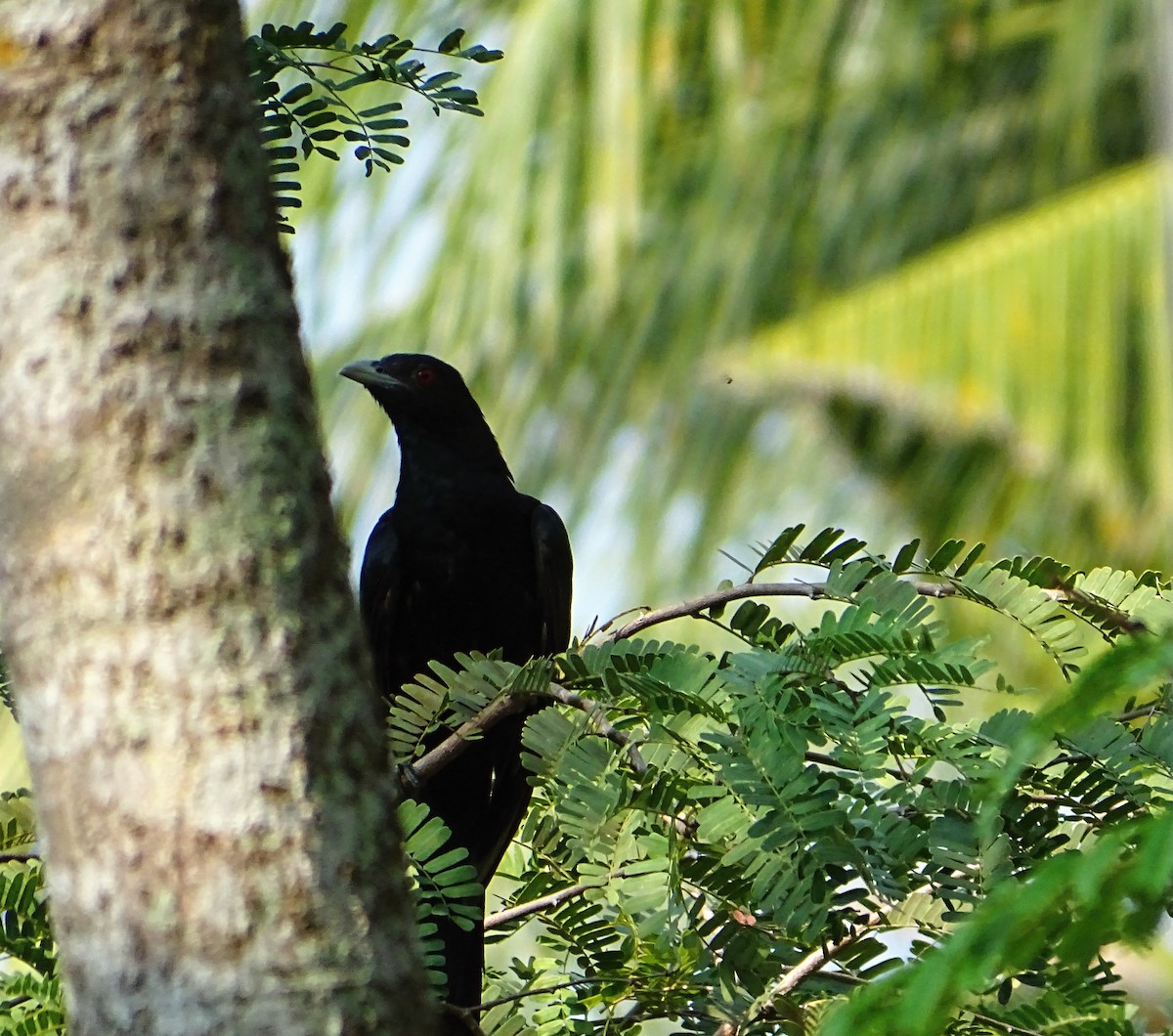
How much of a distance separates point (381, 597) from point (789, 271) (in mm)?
8433

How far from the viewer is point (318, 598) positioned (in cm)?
145

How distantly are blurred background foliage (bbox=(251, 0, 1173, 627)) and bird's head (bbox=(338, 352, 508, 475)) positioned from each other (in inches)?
181

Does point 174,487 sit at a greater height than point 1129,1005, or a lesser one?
greater

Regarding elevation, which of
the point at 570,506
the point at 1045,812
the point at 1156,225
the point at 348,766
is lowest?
the point at 570,506

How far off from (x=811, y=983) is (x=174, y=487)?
3.48 ft

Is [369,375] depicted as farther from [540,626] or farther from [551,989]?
[551,989]

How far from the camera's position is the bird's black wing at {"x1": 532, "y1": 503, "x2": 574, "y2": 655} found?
13.7 feet

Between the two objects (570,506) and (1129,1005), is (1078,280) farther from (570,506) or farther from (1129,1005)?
(1129,1005)

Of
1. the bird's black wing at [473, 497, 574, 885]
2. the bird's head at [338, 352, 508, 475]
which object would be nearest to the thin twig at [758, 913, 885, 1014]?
the bird's black wing at [473, 497, 574, 885]

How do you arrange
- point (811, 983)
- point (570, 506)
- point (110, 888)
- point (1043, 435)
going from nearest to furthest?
1. point (110, 888)
2. point (811, 983)
3. point (1043, 435)
4. point (570, 506)

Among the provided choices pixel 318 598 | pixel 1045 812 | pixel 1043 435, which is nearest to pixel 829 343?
pixel 1043 435

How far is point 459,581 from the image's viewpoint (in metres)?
4.11

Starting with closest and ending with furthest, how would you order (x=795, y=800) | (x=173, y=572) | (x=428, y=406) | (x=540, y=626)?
(x=173, y=572) → (x=795, y=800) → (x=540, y=626) → (x=428, y=406)

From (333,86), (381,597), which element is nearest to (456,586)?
(381,597)
